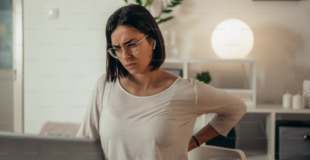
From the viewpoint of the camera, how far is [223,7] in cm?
113

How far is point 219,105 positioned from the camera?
0.60 m

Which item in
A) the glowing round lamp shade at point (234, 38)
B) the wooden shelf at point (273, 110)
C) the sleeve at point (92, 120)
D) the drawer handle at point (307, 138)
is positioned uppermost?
the glowing round lamp shade at point (234, 38)

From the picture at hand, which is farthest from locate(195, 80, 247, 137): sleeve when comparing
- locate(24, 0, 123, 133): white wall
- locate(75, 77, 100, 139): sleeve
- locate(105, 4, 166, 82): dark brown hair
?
locate(24, 0, 123, 133): white wall

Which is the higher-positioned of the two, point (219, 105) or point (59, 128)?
point (219, 105)

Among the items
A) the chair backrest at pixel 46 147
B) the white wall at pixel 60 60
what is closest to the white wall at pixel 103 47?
the white wall at pixel 60 60

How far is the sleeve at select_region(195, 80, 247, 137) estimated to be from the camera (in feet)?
1.91

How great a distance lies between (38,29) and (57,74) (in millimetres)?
251

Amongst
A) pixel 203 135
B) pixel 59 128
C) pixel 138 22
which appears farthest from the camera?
→ pixel 59 128

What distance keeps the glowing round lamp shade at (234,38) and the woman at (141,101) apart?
0.48m

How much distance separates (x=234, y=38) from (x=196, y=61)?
0.17 metres

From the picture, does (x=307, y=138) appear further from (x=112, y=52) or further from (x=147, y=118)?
(x=112, y=52)

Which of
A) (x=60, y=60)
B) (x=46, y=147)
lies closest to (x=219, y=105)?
(x=46, y=147)

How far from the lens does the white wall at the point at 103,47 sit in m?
1.06

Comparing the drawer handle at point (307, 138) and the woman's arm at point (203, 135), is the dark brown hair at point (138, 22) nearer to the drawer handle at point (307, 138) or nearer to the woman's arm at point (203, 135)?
the woman's arm at point (203, 135)
